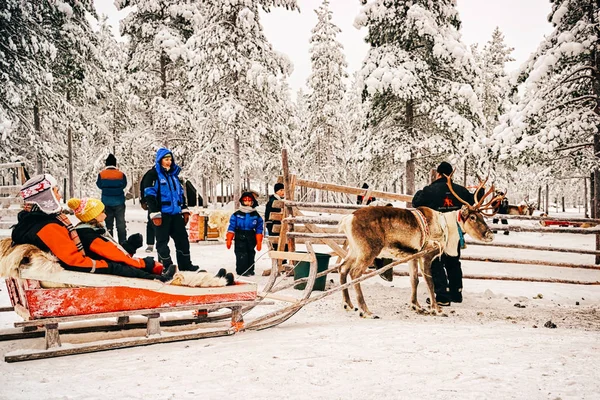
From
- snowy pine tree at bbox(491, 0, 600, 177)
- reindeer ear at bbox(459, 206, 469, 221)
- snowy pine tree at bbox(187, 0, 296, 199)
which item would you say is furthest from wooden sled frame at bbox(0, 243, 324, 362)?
snowy pine tree at bbox(187, 0, 296, 199)

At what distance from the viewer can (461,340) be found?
4473 mm

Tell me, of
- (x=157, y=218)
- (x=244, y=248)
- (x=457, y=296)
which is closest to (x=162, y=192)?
(x=157, y=218)

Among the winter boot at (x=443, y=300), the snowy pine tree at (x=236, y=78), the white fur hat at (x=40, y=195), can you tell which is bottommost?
the winter boot at (x=443, y=300)

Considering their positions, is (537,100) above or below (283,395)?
above

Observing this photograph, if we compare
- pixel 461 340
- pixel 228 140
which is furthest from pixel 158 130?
pixel 461 340

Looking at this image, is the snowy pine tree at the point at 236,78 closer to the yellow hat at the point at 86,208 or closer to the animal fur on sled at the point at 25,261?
the yellow hat at the point at 86,208

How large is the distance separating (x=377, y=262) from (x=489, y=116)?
25.5 metres

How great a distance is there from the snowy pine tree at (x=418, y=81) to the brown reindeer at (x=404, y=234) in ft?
28.8

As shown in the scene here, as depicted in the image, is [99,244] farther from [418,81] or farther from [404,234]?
[418,81]

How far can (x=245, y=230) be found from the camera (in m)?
8.47

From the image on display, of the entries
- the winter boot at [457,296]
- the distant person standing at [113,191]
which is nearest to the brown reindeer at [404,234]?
the winter boot at [457,296]

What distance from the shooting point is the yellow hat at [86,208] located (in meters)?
4.45

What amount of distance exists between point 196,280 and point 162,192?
2.79 m

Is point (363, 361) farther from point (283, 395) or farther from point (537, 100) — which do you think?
point (537, 100)
